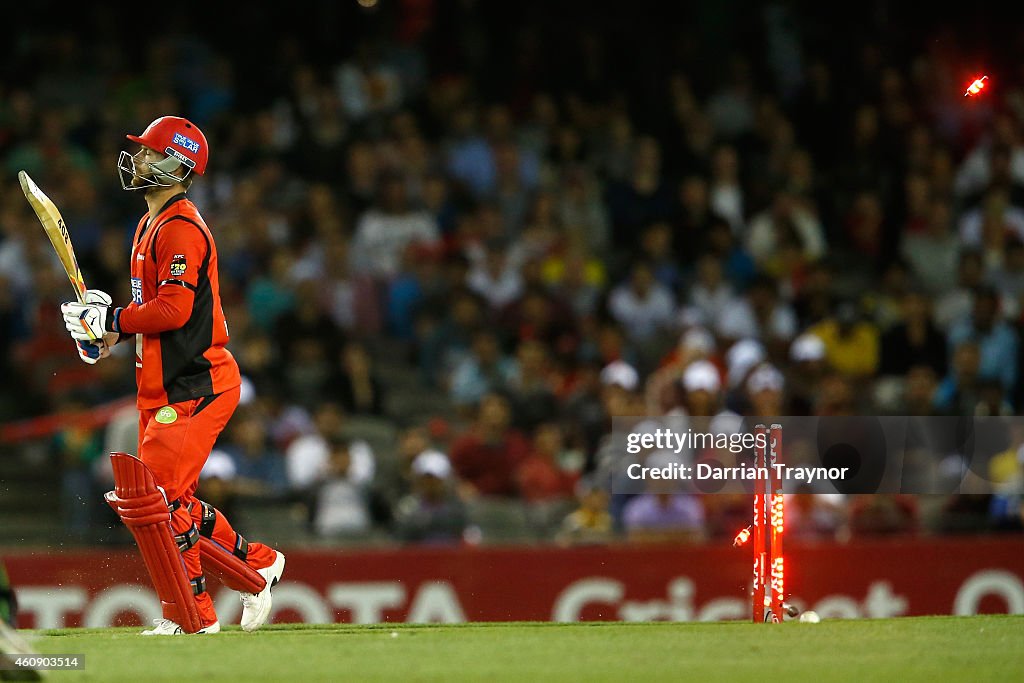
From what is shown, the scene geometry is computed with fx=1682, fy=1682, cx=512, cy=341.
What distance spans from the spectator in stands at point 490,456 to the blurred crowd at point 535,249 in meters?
0.02

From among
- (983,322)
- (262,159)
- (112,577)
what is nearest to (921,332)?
(983,322)

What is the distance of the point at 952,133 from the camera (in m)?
15.9

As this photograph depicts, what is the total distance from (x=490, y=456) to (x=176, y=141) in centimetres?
502

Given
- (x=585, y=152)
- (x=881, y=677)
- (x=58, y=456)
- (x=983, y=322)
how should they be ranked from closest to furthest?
(x=881, y=677), (x=58, y=456), (x=983, y=322), (x=585, y=152)

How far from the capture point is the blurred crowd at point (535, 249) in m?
12.1

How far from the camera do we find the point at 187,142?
25.4ft

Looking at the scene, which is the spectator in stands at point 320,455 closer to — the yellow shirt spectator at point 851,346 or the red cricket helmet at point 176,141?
the yellow shirt spectator at point 851,346

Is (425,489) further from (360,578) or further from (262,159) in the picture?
(262,159)

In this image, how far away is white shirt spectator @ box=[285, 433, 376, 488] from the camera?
12.1m

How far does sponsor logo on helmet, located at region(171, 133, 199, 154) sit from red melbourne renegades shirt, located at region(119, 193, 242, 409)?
23 cm

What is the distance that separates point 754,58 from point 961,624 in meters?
9.50

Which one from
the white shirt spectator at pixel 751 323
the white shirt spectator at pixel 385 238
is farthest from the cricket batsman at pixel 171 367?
the white shirt spectator at pixel 751 323

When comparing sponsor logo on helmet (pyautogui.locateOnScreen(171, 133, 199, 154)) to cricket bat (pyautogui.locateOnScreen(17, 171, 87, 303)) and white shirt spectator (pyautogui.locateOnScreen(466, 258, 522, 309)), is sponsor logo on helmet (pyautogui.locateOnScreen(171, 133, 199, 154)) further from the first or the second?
white shirt spectator (pyautogui.locateOnScreen(466, 258, 522, 309))

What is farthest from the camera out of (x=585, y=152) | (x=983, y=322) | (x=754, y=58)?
(x=754, y=58)
